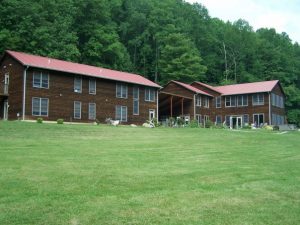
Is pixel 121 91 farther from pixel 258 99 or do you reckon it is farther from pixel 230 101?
pixel 258 99

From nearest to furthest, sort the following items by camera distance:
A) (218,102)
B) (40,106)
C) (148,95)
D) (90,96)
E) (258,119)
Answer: (40,106), (90,96), (148,95), (258,119), (218,102)

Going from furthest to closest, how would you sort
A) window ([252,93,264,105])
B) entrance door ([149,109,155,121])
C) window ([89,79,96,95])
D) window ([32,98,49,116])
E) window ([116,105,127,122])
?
window ([252,93,264,105])
entrance door ([149,109,155,121])
window ([116,105,127,122])
window ([89,79,96,95])
window ([32,98,49,116])

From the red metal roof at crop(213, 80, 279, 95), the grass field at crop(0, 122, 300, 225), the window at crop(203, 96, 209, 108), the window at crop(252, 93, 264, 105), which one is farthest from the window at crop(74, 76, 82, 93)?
the window at crop(252, 93, 264, 105)

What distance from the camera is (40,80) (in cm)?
3309

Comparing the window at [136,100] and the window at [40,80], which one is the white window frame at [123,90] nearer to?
the window at [136,100]

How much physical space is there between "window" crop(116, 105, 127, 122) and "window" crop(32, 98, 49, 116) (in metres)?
8.05

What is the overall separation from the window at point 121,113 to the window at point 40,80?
27.4ft

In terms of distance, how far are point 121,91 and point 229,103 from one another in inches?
794

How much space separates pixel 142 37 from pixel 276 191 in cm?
6527

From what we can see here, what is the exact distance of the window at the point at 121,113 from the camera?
39725 mm

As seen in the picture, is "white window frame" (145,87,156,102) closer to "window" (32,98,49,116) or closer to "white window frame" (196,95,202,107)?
"white window frame" (196,95,202,107)

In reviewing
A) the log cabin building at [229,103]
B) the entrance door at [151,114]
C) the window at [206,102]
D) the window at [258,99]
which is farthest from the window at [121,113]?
the window at [258,99]

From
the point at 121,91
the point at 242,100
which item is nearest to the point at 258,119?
the point at 242,100

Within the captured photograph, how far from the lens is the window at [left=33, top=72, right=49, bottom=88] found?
107 feet
